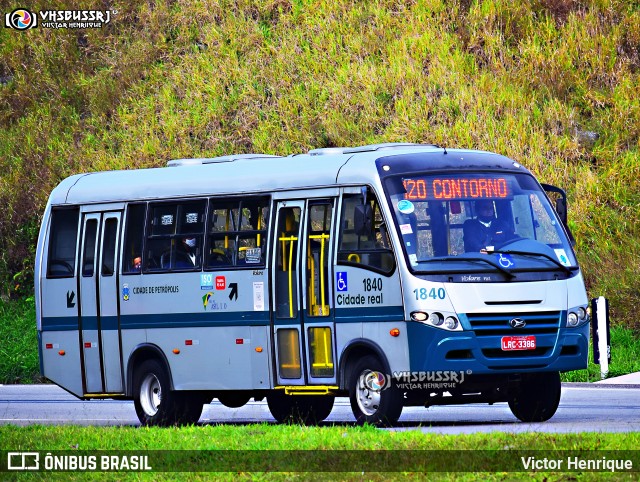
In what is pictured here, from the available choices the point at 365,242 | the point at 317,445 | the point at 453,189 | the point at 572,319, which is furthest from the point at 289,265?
the point at 317,445

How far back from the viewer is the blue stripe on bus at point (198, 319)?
16062 millimetres

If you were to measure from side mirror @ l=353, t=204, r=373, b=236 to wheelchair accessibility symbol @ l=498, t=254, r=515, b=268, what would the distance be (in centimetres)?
144

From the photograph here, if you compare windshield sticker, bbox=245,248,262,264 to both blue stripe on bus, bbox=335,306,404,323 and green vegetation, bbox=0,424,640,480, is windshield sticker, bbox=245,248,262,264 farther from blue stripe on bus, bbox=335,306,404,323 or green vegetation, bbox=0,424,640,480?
green vegetation, bbox=0,424,640,480

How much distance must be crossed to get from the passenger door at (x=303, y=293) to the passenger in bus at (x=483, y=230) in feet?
5.26

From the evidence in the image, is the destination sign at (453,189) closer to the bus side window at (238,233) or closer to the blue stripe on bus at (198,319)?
the blue stripe on bus at (198,319)

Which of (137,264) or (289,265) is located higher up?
(137,264)

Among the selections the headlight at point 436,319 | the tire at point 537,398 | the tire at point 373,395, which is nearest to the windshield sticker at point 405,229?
the headlight at point 436,319

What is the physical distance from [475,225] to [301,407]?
12.6 ft

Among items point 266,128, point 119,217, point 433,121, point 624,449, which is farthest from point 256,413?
point 266,128

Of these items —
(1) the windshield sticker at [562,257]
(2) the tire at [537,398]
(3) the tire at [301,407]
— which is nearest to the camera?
(1) the windshield sticker at [562,257]

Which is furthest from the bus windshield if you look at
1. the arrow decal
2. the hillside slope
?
the hillside slope

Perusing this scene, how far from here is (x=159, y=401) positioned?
1891cm

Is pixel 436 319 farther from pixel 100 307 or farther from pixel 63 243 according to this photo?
pixel 63 243

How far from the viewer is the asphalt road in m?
16.1
